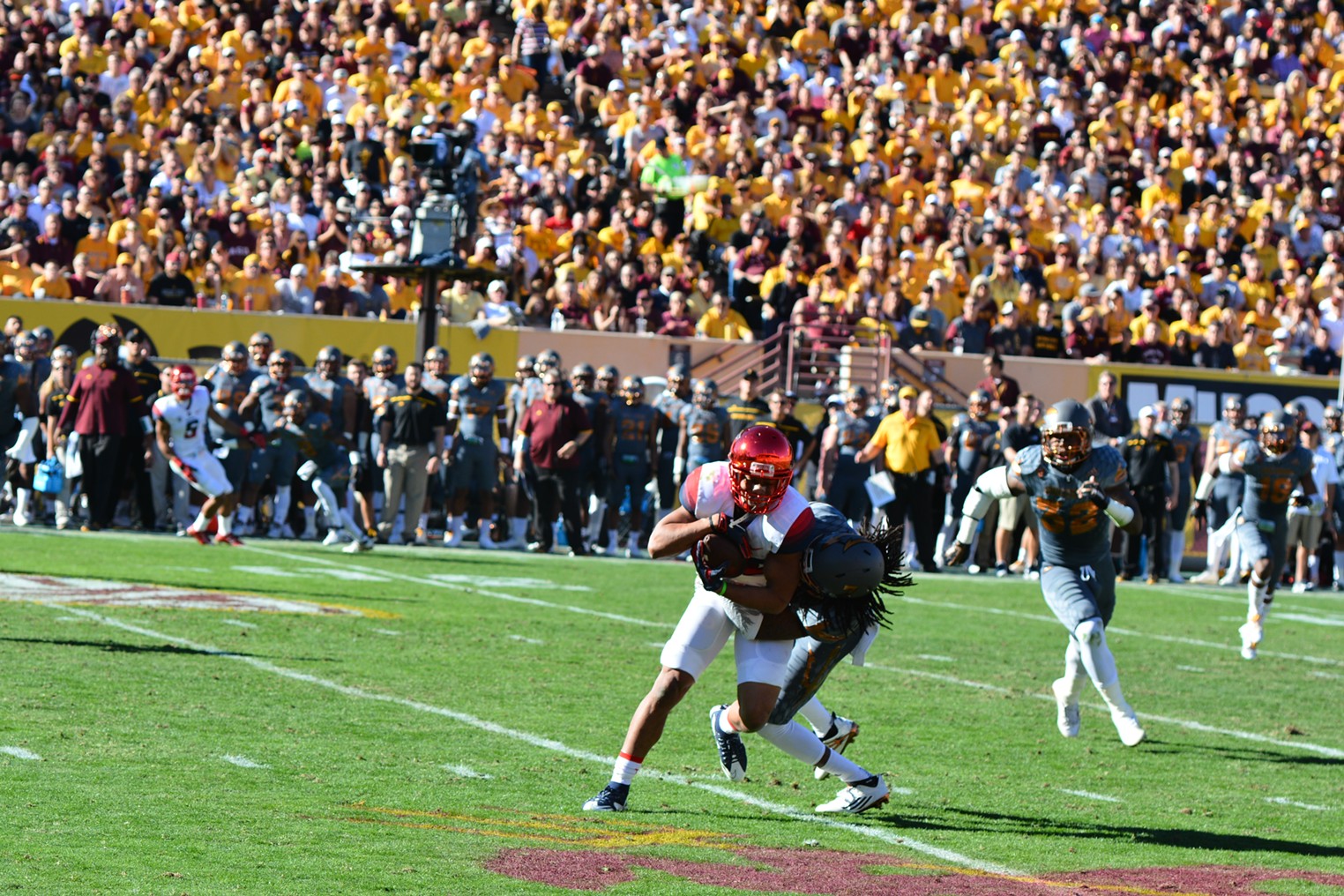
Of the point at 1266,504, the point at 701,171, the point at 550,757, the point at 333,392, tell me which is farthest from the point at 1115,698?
the point at 701,171

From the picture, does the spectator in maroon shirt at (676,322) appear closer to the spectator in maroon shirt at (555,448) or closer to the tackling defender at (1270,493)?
the spectator in maroon shirt at (555,448)

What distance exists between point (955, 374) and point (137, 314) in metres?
7.97

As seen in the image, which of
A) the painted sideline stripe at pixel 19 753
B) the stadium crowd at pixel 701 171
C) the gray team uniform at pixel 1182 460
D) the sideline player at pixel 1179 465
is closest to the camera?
the painted sideline stripe at pixel 19 753

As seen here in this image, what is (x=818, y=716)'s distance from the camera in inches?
270

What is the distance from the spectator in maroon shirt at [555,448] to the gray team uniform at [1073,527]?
797cm

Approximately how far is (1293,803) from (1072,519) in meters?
1.85

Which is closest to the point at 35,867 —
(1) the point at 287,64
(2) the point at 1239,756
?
(2) the point at 1239,756

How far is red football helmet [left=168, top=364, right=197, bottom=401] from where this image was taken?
48.4 feet

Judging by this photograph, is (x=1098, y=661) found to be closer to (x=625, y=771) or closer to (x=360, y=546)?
(x=625, y=771)

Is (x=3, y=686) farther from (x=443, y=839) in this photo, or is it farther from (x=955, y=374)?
(x=955, y=374)

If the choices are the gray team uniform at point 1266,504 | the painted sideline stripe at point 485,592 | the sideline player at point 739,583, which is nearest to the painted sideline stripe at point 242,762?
the sideline player at point 739,583

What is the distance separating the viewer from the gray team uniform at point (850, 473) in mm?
17125

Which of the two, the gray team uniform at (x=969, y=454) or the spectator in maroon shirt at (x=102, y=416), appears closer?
the spectator in maroon shirt at (x=102, y=416)

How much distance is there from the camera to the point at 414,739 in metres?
7.55
